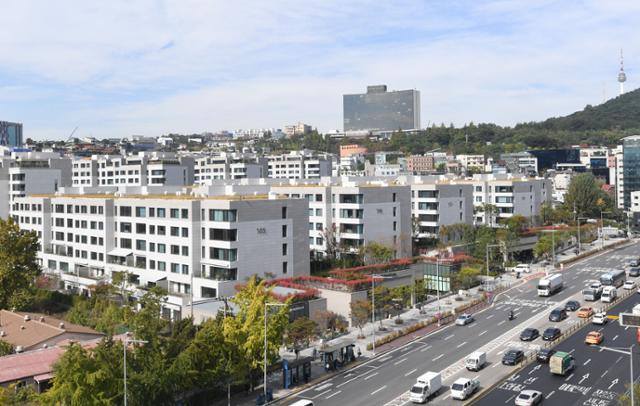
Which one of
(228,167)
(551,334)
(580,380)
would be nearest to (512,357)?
(580,380)

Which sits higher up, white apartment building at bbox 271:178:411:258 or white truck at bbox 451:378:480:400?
white apartment building at bbox 271:178:411:258

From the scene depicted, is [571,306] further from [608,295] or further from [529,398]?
[529,398]

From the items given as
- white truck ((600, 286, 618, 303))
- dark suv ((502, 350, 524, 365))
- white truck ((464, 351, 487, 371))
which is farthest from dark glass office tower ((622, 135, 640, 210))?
white truck ((464, 351, 487, 371))

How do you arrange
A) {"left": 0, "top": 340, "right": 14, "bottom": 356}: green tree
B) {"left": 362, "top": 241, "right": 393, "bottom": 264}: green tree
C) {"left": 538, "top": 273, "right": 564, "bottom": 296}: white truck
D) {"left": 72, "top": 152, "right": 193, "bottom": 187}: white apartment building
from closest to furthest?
{"left": 0, "top": 340, "right": 14, "bottom": 356}: green tree < {"left": 538, "top": 273, "right": 564, "bottom": 296}: white truck < {"left": 362, "top": 241, "right": 393, "bottom": 264}: green tree < {"left": 72, "top": 152, "right": 193, "bottom": 187}: white apartment building

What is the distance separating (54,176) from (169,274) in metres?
64.6

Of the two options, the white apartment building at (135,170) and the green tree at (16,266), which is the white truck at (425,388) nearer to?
the green tree at (16,266)

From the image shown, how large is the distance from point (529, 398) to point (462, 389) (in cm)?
421

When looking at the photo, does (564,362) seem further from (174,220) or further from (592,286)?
(174,220)

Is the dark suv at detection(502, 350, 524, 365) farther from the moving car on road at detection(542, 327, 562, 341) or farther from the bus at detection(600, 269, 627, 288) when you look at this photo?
the bus at detection(600, 269, 627, 288)

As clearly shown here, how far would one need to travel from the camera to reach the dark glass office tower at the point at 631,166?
147m

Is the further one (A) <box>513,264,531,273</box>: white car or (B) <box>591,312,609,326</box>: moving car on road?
(A) <box>513,264,531,273</box>: white car

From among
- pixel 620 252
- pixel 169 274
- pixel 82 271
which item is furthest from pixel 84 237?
pixel 620 252

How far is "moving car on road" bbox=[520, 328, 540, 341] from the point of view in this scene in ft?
175

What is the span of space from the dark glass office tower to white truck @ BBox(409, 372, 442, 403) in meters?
127
